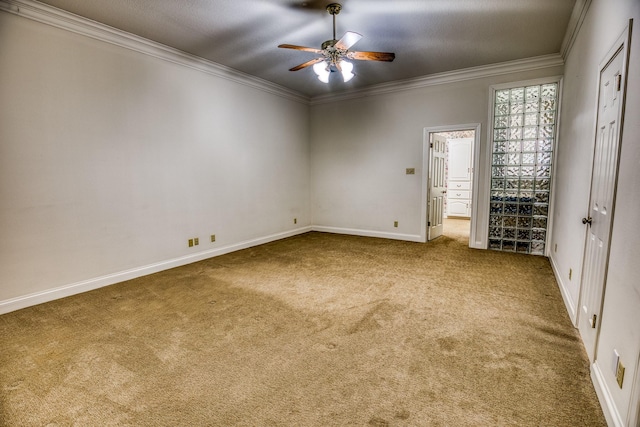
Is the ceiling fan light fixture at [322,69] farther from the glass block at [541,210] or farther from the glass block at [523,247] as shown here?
the glass block at [523,247]

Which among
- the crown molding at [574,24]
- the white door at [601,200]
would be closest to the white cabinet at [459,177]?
the crown molding at [574,24]

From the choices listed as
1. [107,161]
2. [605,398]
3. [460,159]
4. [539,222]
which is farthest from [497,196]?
[107,161]

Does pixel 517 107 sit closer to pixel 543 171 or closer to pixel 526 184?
pixel 543 171

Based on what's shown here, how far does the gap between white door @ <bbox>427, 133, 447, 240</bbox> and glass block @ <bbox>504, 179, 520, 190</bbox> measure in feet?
3.82

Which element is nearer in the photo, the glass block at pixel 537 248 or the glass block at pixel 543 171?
the glass block at pixel 543 171

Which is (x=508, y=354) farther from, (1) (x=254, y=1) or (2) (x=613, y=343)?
(1) (x=254, y=1)

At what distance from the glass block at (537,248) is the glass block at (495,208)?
644 millimetres

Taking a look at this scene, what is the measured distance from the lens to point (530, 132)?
14.5ft

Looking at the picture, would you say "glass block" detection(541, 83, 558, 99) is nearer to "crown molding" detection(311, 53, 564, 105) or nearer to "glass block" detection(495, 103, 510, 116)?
"crown molding" detection(311, 53, 564, 105)

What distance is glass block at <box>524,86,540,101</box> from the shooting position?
4359mm

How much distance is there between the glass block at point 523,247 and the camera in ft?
15.0

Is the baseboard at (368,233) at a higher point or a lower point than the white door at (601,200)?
lower

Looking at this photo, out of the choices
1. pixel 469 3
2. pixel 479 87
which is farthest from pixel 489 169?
pixel 469 3

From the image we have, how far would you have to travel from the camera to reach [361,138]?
5.89 m
